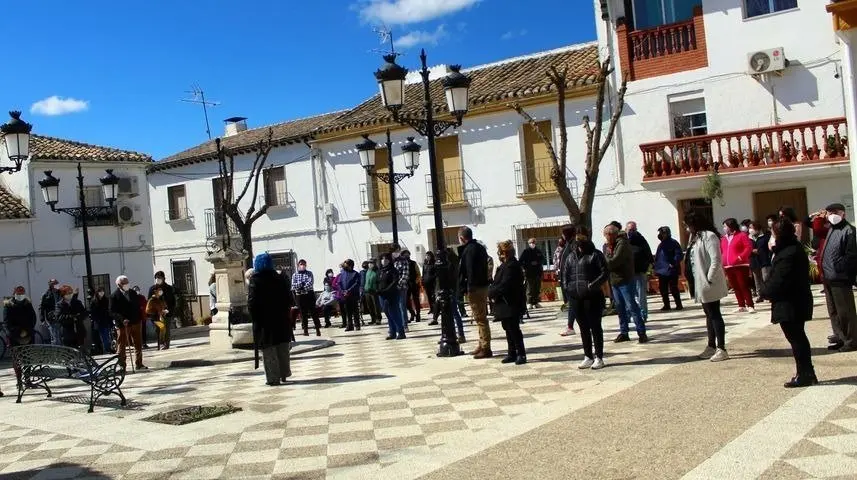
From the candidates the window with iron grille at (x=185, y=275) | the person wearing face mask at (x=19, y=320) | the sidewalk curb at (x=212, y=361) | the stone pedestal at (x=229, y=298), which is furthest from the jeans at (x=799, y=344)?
the window with iron grille at (x=185, y=275)

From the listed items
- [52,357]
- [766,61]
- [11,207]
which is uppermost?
[766,61]

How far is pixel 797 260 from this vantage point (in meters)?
6.92

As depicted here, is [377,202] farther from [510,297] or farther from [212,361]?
[510,297]

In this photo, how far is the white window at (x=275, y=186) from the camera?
2786 centimetres

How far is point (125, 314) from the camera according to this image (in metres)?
12.2

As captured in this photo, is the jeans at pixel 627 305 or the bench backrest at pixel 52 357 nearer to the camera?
the bench backrest at pixel 52 357

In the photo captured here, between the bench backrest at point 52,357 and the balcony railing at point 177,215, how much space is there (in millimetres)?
20259

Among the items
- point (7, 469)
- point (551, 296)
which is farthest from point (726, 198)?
point (7, 469)

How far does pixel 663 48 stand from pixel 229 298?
1244 cm

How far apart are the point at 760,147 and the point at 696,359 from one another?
37.0 ft

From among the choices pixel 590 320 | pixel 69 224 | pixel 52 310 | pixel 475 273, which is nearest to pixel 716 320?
pixel 590 320

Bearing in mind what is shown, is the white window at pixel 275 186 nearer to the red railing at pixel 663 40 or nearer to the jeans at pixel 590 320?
the red railing at pixel 663 40

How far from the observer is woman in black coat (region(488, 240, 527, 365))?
9445mm

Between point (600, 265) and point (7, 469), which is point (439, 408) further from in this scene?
point (7, 469)
